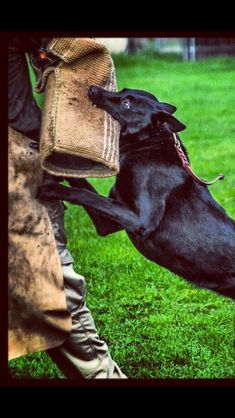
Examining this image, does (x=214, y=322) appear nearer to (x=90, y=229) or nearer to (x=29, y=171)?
(x=90, y=229)

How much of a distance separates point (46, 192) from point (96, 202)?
207 mm

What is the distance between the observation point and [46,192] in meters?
3.09

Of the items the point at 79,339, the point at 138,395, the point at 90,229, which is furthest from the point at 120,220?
the point at 138,395

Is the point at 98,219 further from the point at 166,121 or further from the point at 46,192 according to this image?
the point at 166,121

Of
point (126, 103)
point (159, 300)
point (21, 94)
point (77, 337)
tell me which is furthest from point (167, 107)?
point (77, 337)

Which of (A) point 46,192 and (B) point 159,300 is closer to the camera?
(A) point 46,192

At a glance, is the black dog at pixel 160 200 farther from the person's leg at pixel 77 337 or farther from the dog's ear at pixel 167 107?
the person's leg at pixel 77 337

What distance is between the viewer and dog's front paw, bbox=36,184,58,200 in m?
3.08

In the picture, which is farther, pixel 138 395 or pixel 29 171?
pixel 138 395

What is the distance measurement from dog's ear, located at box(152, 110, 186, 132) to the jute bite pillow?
17 cm

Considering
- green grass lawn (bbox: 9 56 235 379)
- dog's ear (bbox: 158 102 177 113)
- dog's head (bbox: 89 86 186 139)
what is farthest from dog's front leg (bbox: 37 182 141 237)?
dog's ear (bbox: 158 102 177 113)

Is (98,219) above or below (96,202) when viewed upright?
below

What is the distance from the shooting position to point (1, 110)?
10.2 feet

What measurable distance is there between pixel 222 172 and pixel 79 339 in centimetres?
95
